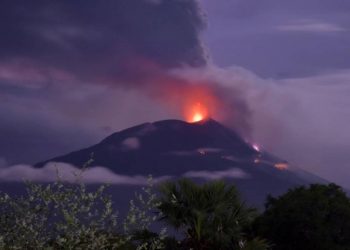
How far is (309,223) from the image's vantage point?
154ft

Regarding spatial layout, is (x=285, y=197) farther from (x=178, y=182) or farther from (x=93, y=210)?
(x=93, y=210)

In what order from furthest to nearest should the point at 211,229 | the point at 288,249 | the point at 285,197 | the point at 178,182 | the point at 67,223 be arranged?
1. the point at 285,197
2. the point at 288,249
3. the point at 178,182
4. the point at 211,229
5. the point at 67,223

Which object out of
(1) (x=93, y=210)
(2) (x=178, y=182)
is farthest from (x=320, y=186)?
(1) (x=93, y=210)

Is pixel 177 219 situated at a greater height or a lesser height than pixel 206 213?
lesser

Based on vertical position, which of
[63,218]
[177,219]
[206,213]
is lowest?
[63,218]

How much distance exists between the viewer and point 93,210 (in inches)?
647

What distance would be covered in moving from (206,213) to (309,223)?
16.2 m

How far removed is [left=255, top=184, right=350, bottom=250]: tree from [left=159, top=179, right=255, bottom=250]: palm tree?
1367 centimetres

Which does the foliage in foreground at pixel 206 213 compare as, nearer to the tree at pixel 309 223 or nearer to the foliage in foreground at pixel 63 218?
the tree at pixel 309 223

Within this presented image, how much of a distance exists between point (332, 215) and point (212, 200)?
56.8ft

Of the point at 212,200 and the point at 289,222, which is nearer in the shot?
the point at 212,200

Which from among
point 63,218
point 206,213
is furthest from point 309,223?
point 63,218

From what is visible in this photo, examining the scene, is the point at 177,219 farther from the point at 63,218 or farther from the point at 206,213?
the point at 63,218

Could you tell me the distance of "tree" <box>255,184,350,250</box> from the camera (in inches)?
1825
